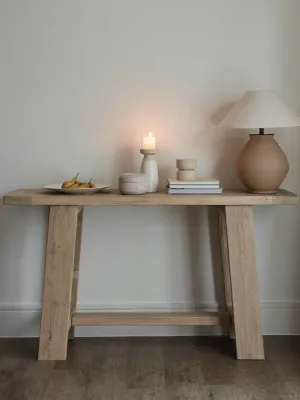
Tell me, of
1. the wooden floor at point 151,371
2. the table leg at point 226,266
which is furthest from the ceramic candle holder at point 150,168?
the wooden floor at point 151,371

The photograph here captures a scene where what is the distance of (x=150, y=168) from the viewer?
2.65 m

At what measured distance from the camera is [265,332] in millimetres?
2871

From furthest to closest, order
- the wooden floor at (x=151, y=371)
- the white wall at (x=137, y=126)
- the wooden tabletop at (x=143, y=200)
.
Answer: the white wall at (x=137, y=126)
the wooden tabletop at (x=143, y=200)
the wooden floor at (x=151, y=371)

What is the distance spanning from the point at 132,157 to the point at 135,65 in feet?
1.37

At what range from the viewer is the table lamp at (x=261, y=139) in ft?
8.07

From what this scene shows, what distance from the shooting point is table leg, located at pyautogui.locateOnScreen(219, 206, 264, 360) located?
8.25 feet

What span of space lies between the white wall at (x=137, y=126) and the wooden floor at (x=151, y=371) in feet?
Result: 0.52

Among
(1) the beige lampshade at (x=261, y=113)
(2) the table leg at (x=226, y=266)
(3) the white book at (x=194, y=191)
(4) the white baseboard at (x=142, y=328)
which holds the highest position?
(1) the beige lampshade at (x=261, y=113)

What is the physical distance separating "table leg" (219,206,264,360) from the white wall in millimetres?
343

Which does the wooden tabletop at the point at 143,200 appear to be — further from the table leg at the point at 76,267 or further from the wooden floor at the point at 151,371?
the wooden floor at the point at 151,371

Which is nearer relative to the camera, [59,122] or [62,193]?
[62,193]

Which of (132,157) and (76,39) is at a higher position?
(76,39)

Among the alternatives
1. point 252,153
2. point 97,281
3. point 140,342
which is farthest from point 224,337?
point 252,153

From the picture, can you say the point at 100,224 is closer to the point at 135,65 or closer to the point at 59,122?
the point at 59,122
